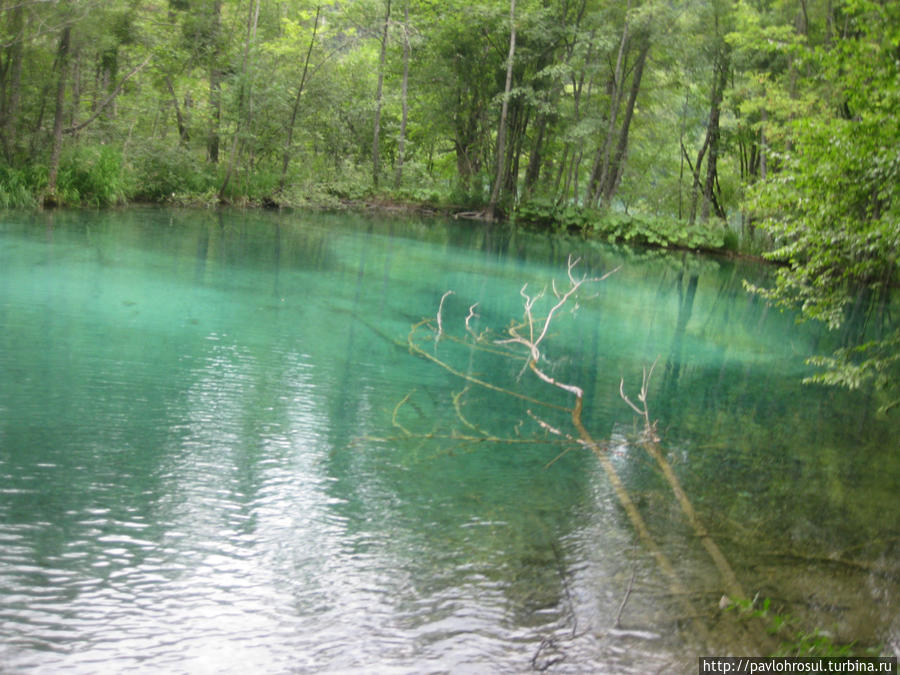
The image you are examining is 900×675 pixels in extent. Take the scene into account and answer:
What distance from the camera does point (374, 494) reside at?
478 cm

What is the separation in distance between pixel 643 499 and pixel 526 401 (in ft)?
6.77

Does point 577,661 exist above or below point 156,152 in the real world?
below

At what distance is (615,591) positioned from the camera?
3.90 m

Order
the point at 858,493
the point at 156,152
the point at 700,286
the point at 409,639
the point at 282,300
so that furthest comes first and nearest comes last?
the point at 156,152
the point at 700,286
the point at 282,300
the point at 858,493
the point at 409,639

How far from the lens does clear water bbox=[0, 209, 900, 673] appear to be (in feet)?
11.2

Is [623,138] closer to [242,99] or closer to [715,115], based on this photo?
[715,115]

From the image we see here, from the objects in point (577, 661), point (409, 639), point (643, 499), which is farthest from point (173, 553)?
point (643, 499)

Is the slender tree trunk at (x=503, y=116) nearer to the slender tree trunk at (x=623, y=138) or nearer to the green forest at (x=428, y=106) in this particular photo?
the green forest at (x=428, y=106)

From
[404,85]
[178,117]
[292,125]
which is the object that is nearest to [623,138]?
[404,85]

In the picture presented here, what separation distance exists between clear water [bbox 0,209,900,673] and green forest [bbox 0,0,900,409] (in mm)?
2468

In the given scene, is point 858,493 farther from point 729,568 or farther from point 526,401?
point 526,401

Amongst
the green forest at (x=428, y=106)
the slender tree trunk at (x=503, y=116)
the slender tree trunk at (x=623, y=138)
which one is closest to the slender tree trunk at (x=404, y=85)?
the green forest at (x=428, y=106)

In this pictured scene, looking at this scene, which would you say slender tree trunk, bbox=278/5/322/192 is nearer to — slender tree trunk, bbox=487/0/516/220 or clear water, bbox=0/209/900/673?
slender tree trunk, bbox=487/0/516/220

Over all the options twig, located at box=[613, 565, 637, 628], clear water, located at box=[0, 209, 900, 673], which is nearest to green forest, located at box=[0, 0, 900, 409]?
clear water, located at box=[0, 209, 900, 673]
